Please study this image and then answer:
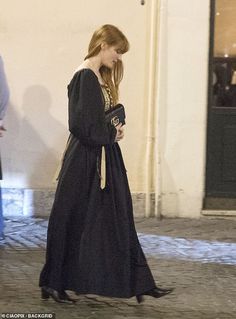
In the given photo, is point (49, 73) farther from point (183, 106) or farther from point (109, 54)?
point (109, 54)

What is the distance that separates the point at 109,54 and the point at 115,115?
401mm

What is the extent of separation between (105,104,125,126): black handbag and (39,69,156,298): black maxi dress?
54mm

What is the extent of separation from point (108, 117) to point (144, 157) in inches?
125

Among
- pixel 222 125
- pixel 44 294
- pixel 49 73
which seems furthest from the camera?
pixel 222 125

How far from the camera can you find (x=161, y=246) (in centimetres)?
639

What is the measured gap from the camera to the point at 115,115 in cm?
445

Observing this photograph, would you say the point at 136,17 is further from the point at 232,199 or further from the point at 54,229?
the point at 54,229

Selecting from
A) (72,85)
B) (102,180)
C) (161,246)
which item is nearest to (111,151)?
(102,180)

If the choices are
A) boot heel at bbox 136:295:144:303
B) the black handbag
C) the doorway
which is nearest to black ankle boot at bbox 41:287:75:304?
boot heel at bbox 136:295:144:303

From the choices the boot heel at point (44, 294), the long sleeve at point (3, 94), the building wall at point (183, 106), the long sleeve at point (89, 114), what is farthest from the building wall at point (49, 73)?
the long sleeve at point (89, 114)

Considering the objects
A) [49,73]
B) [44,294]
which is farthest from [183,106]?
[44,294]

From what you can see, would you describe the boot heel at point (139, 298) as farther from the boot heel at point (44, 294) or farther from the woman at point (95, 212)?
the boot heel at point (44, 294)

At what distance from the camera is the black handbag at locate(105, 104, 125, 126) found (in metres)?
4.40

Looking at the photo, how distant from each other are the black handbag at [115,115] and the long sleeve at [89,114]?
52mm
